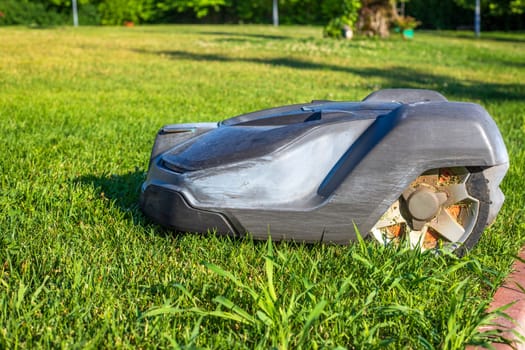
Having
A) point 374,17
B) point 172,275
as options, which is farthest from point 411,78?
point 374,17

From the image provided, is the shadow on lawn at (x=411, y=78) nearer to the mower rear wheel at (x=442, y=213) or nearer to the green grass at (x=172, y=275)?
the green grass at (x=172, y=275)

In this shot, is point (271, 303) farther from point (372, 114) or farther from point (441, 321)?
point (372, 114)

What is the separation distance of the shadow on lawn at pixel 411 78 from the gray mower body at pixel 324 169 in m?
6.45

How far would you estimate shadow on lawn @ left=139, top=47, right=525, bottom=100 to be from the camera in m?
9.36

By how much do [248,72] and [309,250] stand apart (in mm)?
9185

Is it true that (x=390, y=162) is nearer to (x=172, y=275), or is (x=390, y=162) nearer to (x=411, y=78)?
(x=172, y=275)

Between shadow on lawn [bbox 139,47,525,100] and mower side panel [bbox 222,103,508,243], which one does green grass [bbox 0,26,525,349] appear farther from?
shadow on lawn [bbox 139,47,525,100]

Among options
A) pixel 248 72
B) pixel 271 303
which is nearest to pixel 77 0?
pixel 248 72

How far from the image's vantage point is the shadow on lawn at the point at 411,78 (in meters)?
9.36

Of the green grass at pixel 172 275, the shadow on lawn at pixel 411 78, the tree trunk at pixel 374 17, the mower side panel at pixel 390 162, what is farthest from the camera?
the tree trunk at pixel 374 17

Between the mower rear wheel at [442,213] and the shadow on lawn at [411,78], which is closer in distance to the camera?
the mower rear wheel at [442,213]

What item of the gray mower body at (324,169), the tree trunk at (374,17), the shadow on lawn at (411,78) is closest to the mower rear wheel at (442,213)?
the gray mower body at (324,169)

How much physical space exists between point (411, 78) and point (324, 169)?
9.03 metres

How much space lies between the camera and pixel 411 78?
11.3m
